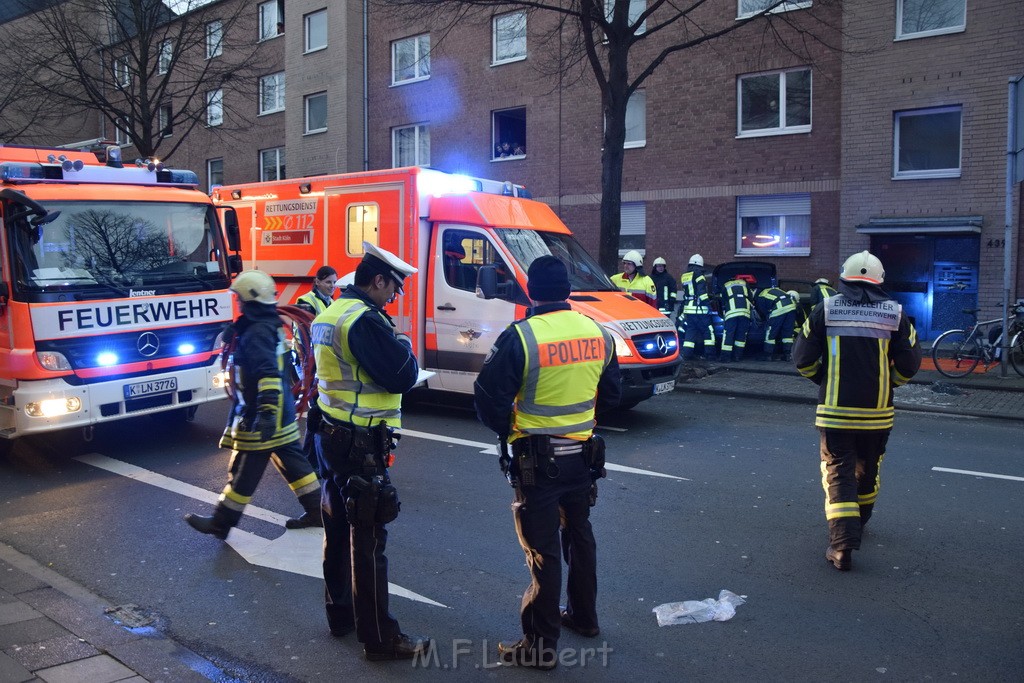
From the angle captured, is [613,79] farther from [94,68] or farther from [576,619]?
[94,68]

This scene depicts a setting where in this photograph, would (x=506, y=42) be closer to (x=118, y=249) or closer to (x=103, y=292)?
(x=118, y=249)

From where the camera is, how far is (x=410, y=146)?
26.3m

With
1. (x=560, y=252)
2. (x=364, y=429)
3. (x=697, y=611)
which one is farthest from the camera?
(x=560, y=252)

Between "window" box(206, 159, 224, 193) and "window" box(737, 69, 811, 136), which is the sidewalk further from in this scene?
"window" box(206, 159, 224, 193)

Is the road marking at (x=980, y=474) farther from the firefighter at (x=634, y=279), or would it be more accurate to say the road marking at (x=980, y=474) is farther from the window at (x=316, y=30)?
the window at (x=316, y=30)

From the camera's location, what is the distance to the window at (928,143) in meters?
16.8

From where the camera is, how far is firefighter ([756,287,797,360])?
15.6 meters

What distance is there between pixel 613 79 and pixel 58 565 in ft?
35.5

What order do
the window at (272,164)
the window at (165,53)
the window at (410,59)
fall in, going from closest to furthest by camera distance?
the window at (165,53)
the window at (410,59)
the window at (272,164)

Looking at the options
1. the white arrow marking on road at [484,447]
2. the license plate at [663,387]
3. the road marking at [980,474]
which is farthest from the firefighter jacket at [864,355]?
the license plate at [663,387]

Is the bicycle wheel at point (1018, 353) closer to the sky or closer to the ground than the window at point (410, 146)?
closer to the ground

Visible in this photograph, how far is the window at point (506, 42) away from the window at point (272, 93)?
911 cm

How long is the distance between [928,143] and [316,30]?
1877 centimetres

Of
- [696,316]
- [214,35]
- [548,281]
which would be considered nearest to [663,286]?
[696,316]
